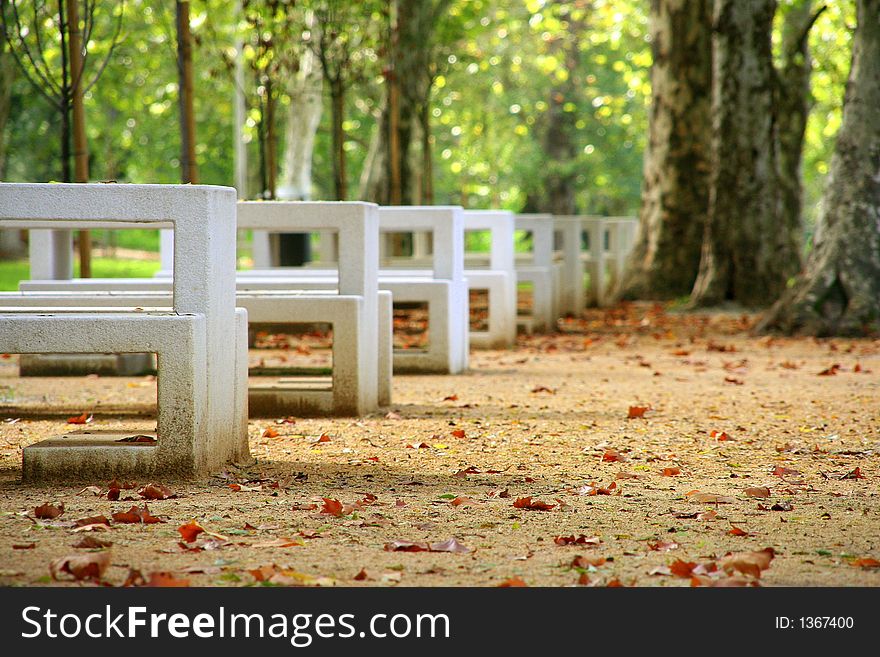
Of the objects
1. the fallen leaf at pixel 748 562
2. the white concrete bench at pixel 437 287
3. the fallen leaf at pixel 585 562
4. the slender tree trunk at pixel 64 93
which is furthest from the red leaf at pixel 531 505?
the slender tree trunk at pixel 64 93

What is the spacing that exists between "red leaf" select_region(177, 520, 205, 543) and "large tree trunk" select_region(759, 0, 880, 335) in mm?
8516

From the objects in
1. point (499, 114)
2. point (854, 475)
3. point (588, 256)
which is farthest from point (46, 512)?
point (499, 114)

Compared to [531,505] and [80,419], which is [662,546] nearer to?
[531,505]

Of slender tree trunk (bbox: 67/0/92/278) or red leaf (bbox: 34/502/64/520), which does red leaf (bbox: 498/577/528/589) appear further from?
slender tree trunk (bbox: 67/0/92/278)

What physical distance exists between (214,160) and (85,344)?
40583 mm

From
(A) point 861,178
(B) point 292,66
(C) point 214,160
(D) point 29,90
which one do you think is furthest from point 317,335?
(C) point 214,160

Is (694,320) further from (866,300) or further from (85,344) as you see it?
(85,344)

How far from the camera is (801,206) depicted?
791 inches

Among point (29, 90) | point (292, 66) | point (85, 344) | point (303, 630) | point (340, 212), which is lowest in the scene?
point (303, 630)

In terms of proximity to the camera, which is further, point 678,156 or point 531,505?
point 678,156

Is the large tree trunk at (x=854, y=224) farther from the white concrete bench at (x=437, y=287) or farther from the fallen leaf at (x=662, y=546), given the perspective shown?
the fallen leaf at (x=662, y=546)

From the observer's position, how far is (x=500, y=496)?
458 centimetres

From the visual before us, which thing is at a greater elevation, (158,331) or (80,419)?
(158,331)

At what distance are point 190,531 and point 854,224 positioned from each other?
8.81m
